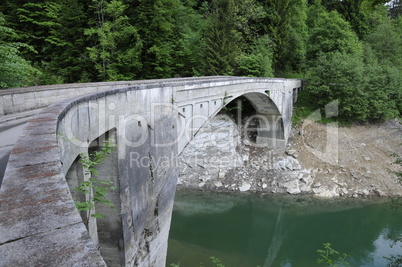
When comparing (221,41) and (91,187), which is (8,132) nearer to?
(91,187)

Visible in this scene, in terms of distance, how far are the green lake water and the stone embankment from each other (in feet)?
3.14

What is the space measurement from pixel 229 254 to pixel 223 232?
1977 millimetres

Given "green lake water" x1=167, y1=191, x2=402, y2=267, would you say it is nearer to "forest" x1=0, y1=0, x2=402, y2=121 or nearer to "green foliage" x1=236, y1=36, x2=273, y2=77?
"forest" x1=0, y1=0, x2=402, y2=121

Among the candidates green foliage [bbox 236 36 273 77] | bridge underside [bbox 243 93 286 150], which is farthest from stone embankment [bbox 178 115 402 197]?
green foliage [bbox 236 36 273 77]

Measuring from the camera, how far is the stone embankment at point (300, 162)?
18.9 metres

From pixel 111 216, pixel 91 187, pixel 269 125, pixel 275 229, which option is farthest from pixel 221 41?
pixel 91 187

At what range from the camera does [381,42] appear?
30.3m

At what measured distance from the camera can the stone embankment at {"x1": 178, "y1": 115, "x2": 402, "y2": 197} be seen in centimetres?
1894

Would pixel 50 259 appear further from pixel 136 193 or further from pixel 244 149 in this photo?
pixel 244 149

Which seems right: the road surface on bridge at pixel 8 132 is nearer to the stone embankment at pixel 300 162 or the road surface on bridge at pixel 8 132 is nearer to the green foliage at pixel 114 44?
the stone embankment at pixel 300 162

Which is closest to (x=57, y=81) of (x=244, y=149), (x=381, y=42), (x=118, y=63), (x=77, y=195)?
(x=118, y=63)

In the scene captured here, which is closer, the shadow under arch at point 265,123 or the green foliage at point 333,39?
the shadow under arch at point 265,123

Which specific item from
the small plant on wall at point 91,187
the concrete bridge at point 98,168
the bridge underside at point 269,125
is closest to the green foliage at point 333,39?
the bridge underside at point 269,125

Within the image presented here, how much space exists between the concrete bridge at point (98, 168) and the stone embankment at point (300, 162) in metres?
7.72
